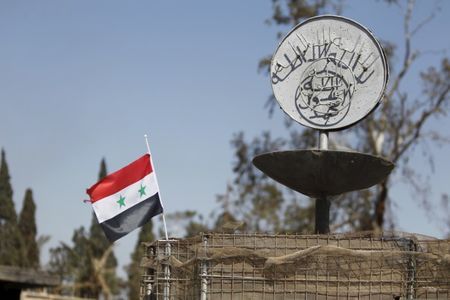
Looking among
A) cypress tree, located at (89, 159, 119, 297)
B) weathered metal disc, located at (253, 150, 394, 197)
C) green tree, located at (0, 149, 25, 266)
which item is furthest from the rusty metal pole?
cypress tree, located at (89, 159, 119, 297)

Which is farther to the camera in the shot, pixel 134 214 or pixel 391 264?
pixel 134 214

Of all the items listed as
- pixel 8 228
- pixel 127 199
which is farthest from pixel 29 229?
pixel 127 199

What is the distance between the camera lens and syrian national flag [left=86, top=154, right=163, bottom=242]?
11.4m

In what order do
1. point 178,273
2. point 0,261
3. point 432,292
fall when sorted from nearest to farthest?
point 432,292, point 178,273, point 0,261

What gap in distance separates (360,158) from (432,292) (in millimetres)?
1950

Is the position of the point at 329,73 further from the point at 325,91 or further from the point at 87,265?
the point at 87,265

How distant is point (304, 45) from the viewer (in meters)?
11.7

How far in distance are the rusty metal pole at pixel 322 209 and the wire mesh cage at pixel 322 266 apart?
5.24 ft

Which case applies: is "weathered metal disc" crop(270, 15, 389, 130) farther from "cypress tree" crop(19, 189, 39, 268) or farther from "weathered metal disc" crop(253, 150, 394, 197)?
"cypress tree" crop(19, 189, 39, 268)

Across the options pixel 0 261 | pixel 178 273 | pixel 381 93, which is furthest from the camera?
pixel 0 261

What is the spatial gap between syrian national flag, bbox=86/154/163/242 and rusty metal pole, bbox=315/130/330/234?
2.19 metres

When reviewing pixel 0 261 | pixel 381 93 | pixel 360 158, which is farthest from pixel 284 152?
pixel 0 261

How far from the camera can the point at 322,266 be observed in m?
9.49

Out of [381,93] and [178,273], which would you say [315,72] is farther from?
[178,273]
